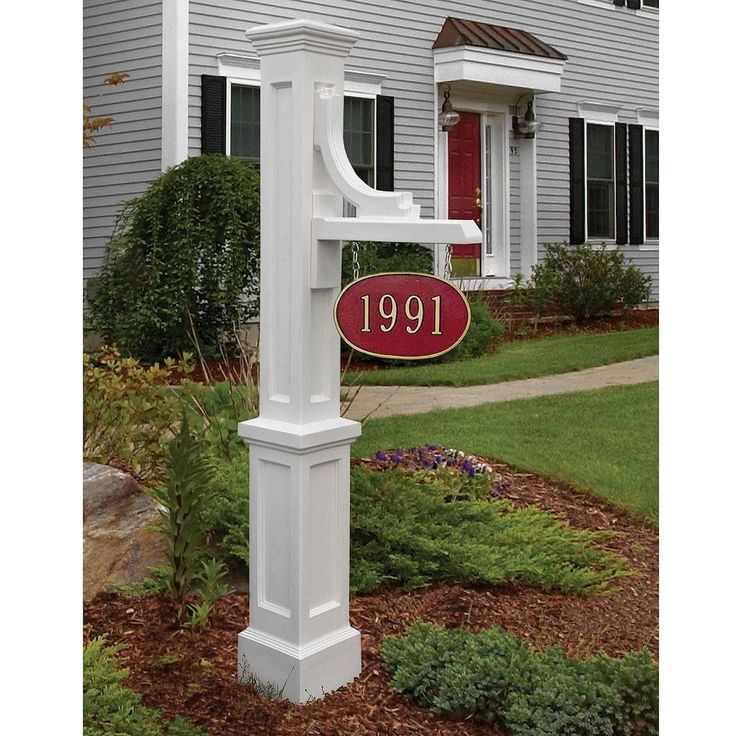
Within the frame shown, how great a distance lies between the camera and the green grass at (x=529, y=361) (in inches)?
315

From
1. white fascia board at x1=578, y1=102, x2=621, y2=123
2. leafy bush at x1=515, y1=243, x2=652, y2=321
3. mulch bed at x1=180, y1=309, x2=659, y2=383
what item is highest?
white fascia board at x1=578, y1=102, x2=621, y2=123

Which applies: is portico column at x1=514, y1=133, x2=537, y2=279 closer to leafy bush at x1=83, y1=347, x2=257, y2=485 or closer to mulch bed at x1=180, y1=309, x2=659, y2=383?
mulch bed at x1=180, y1=309, x2=659, y2=383

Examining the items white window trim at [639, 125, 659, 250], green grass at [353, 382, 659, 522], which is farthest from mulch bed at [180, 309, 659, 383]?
green grass at [353, 382, 659, 522]

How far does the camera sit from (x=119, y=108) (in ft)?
31.6

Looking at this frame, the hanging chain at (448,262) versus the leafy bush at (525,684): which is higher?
the hanging chain at (448,262)

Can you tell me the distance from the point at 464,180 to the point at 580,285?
1.88 metres

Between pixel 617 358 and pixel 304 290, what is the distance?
6.73m

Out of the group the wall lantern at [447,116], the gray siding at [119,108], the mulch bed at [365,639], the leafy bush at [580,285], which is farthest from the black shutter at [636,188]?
the mulch bed at [365,639]

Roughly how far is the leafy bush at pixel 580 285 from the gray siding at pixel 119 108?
A: 4.31 meters

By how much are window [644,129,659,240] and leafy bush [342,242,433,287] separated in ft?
15.9

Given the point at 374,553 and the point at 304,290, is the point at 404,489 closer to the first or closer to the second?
the point at 374,553

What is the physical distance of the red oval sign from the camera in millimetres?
2705

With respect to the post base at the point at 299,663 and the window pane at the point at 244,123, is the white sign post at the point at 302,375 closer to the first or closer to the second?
the post base at the point at 299,663

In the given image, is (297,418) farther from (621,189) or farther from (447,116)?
(621,189)
